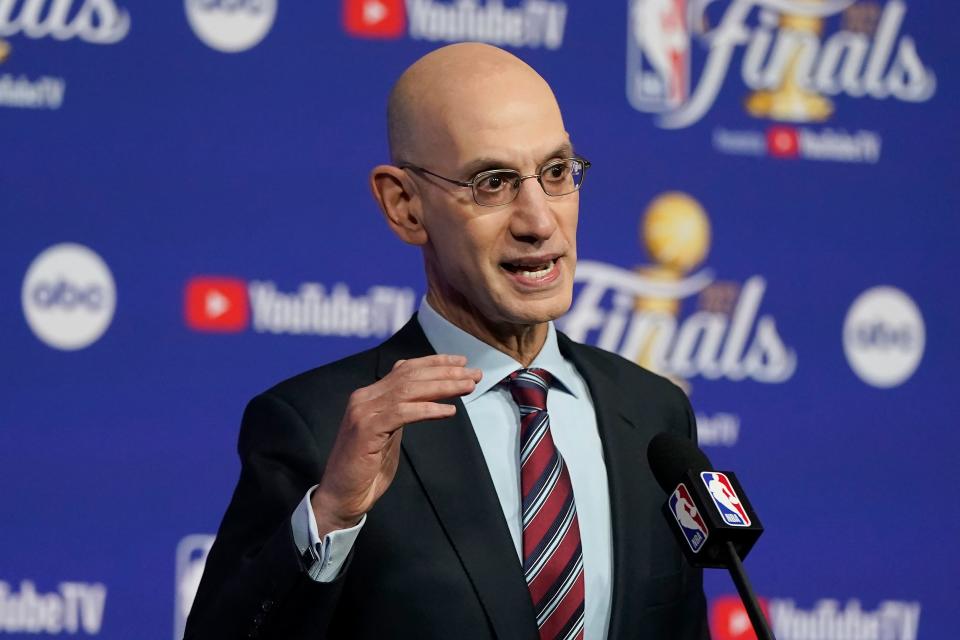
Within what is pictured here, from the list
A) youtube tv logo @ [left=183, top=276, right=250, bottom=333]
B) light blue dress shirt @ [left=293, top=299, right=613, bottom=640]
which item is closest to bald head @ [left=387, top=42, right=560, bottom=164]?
light blue dress shirt @ [left=293, top=299, right=613, bottom=640]

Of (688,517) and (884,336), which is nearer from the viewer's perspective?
(688,517)

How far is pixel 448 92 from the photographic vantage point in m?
1.76

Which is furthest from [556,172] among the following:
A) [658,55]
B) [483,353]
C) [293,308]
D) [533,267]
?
[658,55]

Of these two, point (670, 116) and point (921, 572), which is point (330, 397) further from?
point (921, 572)

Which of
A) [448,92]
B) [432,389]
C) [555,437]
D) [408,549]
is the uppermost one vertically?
[448,92]

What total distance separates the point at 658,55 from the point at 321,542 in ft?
6.58

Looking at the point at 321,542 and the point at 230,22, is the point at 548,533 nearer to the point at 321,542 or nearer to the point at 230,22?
the point at 321,542

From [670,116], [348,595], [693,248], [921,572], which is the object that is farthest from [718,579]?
[348,595]

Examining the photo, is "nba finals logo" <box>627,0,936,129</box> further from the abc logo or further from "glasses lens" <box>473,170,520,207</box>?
"glasses lens" <box>473,170,520,207</box>

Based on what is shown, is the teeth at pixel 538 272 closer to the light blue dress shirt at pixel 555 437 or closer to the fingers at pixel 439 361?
the light blue dress shirt at pixel 555 437

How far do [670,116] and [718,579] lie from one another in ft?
3.43

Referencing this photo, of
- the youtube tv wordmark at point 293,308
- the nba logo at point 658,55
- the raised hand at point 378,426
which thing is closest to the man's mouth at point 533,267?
the raised hand at point 378,426

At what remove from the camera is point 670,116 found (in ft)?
10.6

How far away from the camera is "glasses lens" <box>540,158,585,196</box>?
5.67 feet
